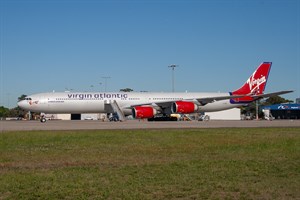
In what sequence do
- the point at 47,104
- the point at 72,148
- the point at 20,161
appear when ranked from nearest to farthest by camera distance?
the point at 20,161 < the point at 72,148 < the point at 47,104

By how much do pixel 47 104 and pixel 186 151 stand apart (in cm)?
3893

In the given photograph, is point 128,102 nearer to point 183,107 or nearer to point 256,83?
point 183,107

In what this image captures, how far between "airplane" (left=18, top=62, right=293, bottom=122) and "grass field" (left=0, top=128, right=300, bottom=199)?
33.6 meters

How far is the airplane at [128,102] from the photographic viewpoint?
50719 millimetres

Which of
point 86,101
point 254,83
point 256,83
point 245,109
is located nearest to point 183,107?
point 86,101

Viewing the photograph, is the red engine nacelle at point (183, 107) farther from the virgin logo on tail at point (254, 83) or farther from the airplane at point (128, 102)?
the virgin logo on tail at point (254, 83)

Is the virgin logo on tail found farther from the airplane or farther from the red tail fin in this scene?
the airplane

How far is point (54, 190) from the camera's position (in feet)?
26.9

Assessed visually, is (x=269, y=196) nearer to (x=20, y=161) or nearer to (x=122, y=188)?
(x=122, y=188)

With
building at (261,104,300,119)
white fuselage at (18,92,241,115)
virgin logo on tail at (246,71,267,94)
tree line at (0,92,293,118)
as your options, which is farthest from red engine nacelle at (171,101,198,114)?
tree line at (0,92,293,118)

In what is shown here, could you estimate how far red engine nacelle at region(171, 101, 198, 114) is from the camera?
4997 centimetres

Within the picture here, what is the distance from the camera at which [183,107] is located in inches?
1975

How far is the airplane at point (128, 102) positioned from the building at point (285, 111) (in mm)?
43344

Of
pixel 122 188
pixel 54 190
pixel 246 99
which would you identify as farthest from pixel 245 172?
pixel 246 99
